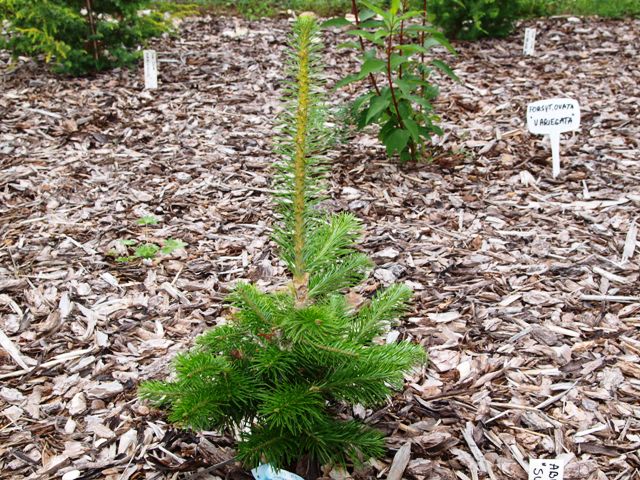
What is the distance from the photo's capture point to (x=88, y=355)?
2520 millimetres

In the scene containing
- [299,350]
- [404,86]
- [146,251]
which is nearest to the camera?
[299,350]

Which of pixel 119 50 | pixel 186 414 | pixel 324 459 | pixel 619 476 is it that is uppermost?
pixel 119 50

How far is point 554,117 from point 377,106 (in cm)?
95

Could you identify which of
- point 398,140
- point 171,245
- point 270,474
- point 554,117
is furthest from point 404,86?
point 270,474

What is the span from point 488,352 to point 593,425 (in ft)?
1.49

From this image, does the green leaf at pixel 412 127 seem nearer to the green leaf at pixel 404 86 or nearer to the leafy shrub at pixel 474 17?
the green leaf at pixel 404 86

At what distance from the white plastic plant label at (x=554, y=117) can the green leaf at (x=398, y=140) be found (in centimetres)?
67

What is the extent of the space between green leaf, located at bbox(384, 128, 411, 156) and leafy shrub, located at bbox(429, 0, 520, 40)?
2265 mm

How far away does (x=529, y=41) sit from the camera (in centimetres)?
552

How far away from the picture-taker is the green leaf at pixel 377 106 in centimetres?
355

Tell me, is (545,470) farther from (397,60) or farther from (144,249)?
(397,60)

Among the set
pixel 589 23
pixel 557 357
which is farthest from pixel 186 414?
pixel 589 23

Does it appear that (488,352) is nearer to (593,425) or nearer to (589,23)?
(593,425)

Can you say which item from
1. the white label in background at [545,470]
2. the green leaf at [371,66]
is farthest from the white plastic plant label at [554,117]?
the white label in background at [545,470]
